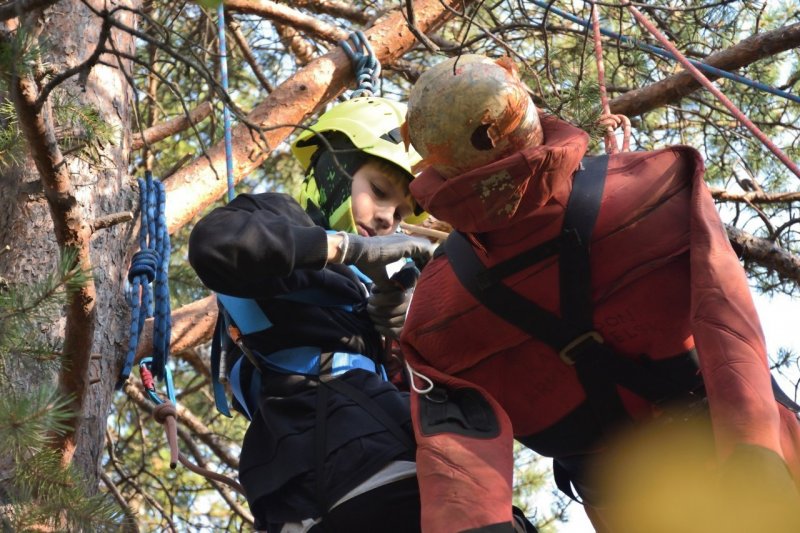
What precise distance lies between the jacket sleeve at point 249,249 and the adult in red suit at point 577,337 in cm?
26

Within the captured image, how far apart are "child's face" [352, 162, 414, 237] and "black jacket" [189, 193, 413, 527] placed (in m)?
0.22

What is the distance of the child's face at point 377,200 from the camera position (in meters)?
2.90

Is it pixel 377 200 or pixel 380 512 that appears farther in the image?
pixel 377 200

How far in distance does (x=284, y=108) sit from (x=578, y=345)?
1.96 metres

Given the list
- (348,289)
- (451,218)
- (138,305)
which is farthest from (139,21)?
(451,218)

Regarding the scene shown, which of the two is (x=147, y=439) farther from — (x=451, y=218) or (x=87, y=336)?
(x=451, y=218)

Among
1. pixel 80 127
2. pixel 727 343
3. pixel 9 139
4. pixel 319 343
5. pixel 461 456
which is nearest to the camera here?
pixel 727 343

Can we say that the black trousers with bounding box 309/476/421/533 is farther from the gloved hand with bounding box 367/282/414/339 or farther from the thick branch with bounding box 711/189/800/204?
the thick branch with bounding box 711/189/800/204

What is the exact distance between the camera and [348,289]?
2.73 metres

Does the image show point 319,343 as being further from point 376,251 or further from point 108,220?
point 108,220

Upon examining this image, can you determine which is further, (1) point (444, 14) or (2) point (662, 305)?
(1) point (444, 14)

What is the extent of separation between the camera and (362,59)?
407 centimetres

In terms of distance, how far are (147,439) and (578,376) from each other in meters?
3.91

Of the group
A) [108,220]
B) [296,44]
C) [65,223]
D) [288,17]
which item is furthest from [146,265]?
[296,44]
